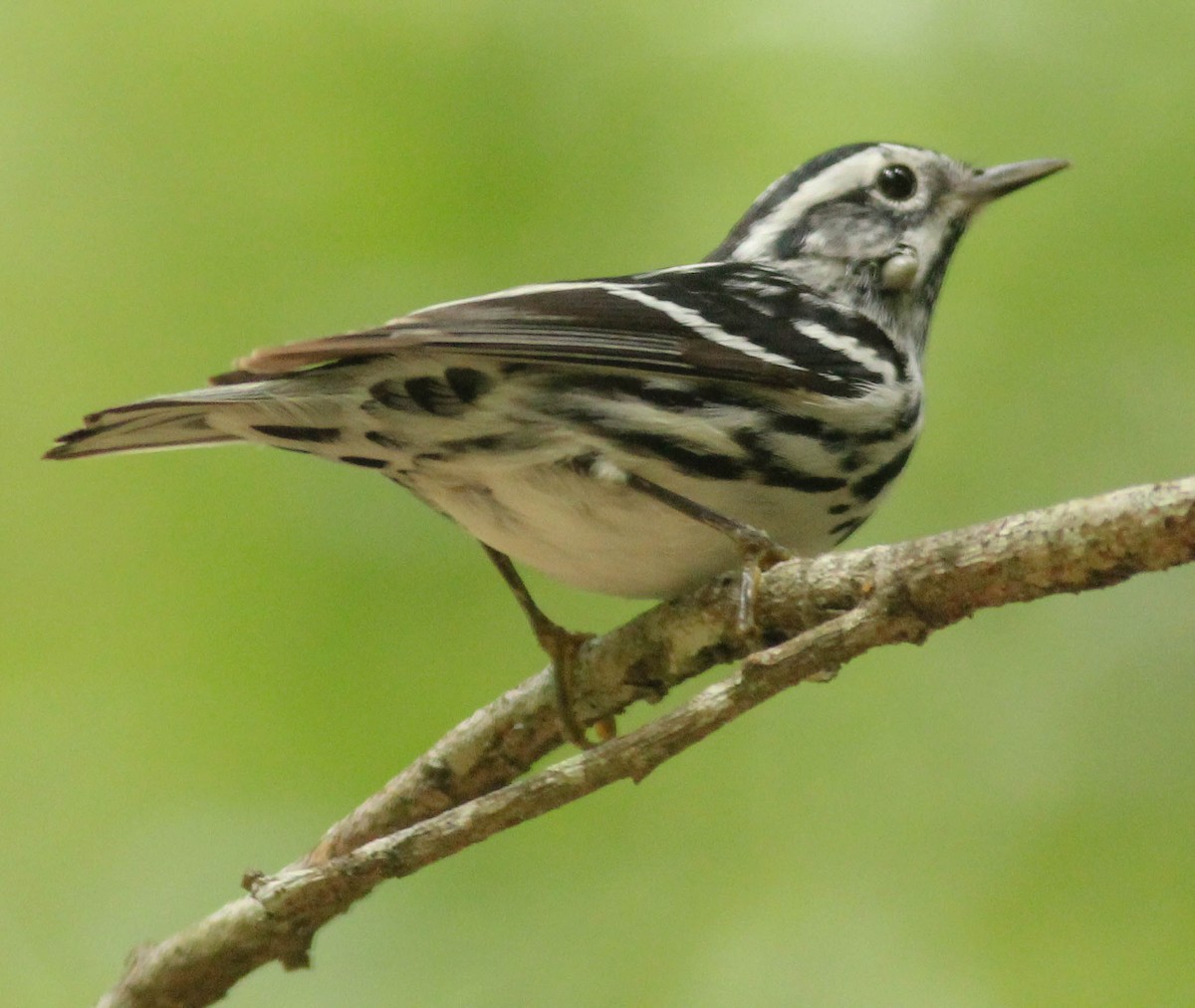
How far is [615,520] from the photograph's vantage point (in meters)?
3.20

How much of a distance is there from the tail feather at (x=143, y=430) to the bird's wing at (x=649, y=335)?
13 cm

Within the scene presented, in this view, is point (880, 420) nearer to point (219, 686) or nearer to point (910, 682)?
point (910, 682)

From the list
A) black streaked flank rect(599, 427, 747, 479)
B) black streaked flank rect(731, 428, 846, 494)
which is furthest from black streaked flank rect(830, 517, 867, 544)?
black streaked flank rect(599, 427, 747, 479)

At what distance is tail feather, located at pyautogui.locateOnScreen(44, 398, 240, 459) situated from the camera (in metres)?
2.95

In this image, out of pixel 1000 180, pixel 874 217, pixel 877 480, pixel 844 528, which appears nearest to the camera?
pixel 877 480

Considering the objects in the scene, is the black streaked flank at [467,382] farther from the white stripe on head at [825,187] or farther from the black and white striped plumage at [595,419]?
the white stripe on head at [825,187]

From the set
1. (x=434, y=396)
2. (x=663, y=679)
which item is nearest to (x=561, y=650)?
(x=663, y=679)

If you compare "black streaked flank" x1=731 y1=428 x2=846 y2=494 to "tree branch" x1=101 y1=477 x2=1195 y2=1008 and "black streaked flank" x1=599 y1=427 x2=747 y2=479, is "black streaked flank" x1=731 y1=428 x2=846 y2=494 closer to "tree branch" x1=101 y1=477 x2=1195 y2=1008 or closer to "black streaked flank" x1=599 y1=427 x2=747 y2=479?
"black streaked flank" x1=599 y1=427 x2=747 y2=479

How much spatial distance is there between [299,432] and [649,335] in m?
0.80

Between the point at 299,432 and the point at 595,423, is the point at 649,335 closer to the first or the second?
the point at 595,423

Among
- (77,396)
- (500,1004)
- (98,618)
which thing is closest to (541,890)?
(500,1004)

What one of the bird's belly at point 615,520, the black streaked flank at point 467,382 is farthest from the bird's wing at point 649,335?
the bird's belly at point 615,520

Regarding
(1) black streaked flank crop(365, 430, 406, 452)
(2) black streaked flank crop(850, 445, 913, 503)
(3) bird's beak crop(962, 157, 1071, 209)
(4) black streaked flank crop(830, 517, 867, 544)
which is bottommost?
(4) black streaked flank crop(830, 517, 867, 544)

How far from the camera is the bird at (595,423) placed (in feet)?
9.95
